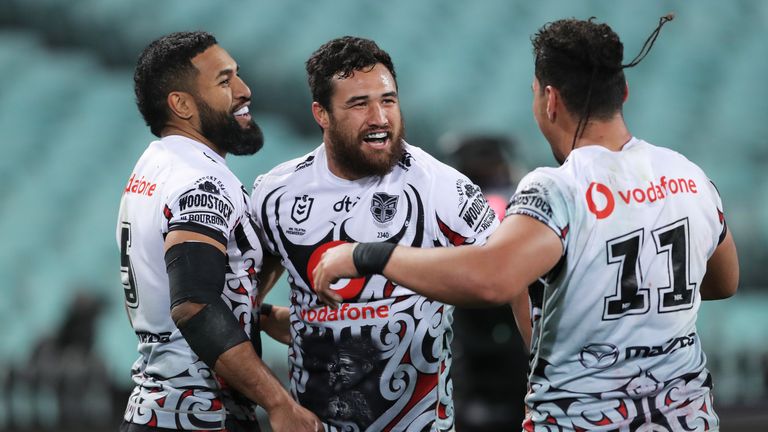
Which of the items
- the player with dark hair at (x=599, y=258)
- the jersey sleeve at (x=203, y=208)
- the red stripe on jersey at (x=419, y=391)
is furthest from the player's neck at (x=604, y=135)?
the jersey sleeve at (x=203, y=208)

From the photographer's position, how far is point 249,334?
355 centimetres

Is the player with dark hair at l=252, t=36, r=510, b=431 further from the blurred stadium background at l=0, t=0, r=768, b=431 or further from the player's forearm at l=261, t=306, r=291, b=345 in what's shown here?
the blurred stadium background at l=0, t=0, r=768, b=431

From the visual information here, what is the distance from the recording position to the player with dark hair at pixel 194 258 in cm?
315

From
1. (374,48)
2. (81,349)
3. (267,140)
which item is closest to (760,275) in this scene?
(267,140)

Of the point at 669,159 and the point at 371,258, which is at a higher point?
the point at 669,159

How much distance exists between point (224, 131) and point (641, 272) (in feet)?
5.55

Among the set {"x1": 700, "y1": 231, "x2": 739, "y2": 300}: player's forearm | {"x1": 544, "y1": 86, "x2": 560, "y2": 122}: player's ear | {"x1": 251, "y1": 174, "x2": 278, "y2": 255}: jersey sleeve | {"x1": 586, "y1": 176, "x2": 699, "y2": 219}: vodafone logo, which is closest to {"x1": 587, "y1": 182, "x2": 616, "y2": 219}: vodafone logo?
{"x1": 586, "y1": 176, "x2": 699, "y2": 219}: vodafone logo

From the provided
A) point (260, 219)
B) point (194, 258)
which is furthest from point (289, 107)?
point (194, 258)

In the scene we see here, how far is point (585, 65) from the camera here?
2920mm

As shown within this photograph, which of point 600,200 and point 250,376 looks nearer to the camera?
point 600,200

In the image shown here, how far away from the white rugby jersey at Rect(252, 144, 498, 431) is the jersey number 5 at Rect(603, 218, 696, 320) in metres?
0.80

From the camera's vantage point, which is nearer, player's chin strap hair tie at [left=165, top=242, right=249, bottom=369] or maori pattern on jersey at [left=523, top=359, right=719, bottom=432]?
maori pattern on jersey at [left=523, top=359, right=719, bottom=432]

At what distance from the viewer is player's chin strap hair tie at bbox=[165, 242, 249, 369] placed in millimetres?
3131

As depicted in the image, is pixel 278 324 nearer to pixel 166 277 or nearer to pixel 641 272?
pixel 166 277
